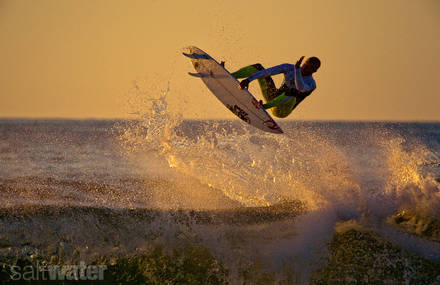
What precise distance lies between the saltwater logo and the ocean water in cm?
3

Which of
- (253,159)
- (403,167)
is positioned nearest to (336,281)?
(403,167)

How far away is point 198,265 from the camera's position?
6320 mm

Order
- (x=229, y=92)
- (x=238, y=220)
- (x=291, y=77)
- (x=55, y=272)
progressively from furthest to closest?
(x=229, y=92)
(x=291, y=77)
(x=238, y=220)
(x=55, y=272)

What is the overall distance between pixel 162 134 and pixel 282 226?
142 inches

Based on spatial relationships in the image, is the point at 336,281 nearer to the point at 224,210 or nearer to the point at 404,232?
the point at 404,232

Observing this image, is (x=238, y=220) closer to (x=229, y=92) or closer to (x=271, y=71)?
(x=229, y=92)

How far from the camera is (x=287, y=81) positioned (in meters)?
8.09

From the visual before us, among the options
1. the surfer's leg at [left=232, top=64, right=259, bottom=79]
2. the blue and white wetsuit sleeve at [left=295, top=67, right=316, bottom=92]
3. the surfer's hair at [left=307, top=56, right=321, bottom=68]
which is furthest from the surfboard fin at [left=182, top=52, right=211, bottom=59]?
the surfer's hair at [left=307, top=56, right=321, bottom=68]

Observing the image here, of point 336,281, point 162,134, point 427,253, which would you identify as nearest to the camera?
point 336,281

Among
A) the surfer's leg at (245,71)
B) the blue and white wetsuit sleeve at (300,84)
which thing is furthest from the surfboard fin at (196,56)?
the blue and white wetsuit sleeve at (300,84)

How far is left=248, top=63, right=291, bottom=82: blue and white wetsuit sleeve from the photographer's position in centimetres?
798

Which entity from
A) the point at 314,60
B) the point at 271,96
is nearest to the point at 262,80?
the point at 271,96

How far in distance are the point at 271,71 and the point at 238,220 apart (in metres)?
2.89

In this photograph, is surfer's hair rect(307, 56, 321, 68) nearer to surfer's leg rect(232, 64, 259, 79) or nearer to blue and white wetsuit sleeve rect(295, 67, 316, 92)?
blue and white wetsuit sleeve rect(295, 67, 316, 92)
